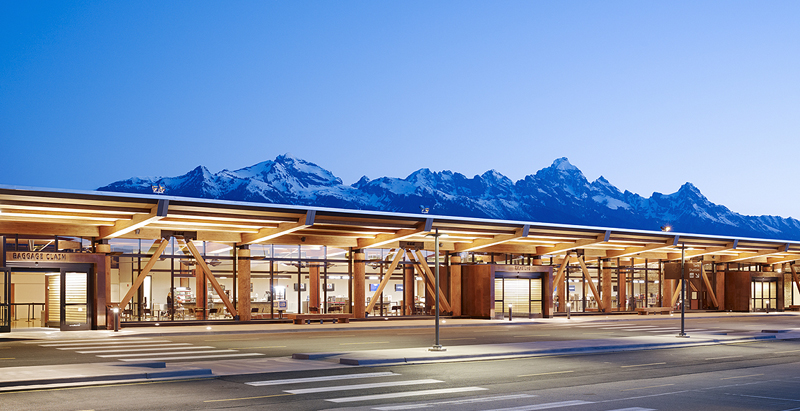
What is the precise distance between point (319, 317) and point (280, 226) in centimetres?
526

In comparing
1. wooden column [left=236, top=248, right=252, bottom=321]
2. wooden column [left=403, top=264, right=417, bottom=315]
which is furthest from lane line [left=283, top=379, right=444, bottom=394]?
wooden column [left=403, top=264, right=417, bottom=315]

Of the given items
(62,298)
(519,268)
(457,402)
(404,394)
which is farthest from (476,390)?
(519,268)

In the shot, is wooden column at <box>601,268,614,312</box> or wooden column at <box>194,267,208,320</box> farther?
wooden column at <box>601,268,614,312</box>

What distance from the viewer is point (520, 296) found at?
162ft

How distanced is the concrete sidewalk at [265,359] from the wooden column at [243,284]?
286 centimetres

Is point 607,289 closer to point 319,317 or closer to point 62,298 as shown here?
point 319,317

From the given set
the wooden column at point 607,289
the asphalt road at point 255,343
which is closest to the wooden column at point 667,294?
the wooden column at point 607,289

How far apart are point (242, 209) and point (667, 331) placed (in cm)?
1966

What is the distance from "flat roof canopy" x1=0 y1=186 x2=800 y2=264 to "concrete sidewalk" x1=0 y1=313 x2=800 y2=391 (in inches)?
181

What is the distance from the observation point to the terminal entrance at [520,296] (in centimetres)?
4881

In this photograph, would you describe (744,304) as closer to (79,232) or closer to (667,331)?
(667,331)

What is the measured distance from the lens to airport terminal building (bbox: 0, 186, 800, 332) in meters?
33.1

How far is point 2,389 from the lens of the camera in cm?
1512

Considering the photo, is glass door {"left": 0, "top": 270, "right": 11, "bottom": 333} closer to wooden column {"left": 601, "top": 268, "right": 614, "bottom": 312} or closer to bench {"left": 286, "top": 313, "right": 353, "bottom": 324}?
bench {"left": 286, "top": 313, "right": 353, "bottom": 324}
